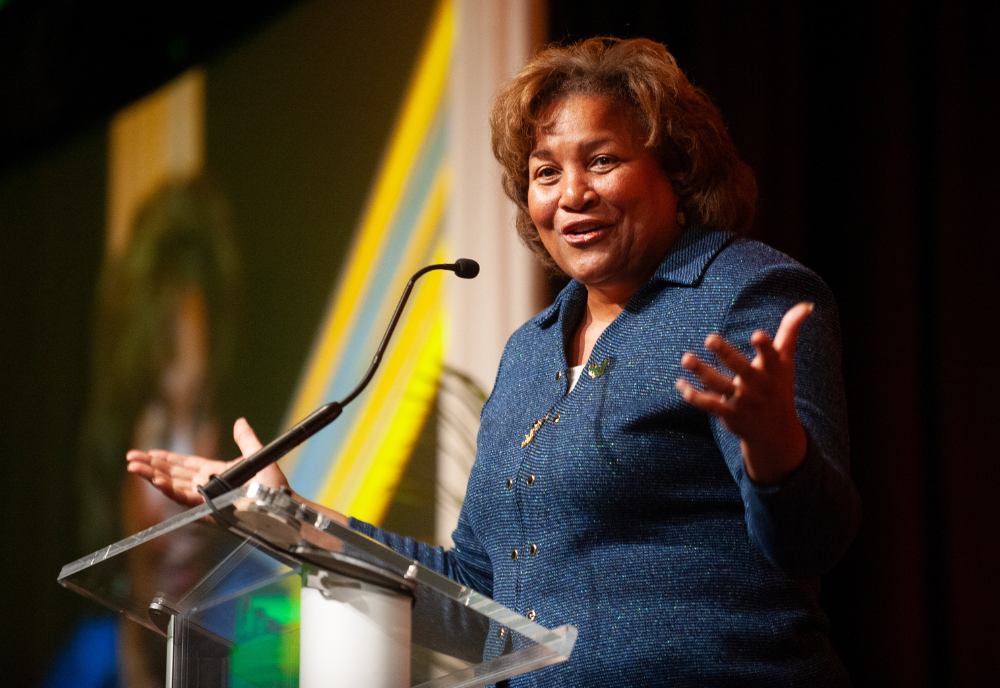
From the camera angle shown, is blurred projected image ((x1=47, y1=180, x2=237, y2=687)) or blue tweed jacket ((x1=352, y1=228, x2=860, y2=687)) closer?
blue tweed jacket ((x1=352, y1=228, x2=860, y2=687))

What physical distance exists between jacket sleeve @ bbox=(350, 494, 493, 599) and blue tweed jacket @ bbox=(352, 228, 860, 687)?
19 cm

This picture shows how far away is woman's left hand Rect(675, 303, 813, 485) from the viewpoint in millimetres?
870

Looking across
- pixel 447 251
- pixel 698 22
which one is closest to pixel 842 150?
pixel 698 22

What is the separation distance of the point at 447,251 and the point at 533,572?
137 cm

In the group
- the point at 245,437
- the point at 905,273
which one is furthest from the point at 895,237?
the point at 245,437

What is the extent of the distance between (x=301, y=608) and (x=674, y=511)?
0.49m

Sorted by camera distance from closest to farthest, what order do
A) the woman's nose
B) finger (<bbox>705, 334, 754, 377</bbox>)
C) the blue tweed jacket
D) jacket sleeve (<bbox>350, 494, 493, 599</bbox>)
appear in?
→ finger (<bbox>705, 334, 754, 377</bbox>)
the blue tweed jacket
the woman's nose
jacket sleeve (<bbox>350, 494, 493, 599</bbox>)

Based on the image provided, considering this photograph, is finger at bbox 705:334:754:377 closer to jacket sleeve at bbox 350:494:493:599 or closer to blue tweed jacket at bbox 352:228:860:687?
blue tweed jacket at bbox 352:228:860:687

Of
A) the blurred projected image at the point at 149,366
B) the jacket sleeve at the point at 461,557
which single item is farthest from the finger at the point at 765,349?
the blurred projected image at the point at 149,366

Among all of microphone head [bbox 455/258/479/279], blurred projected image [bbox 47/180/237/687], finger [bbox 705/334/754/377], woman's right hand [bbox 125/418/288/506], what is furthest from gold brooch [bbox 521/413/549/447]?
blurred projected image [bbox 47/180/237/687]

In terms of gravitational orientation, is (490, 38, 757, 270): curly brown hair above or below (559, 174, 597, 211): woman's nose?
above

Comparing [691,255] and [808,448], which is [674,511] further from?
[691,255]

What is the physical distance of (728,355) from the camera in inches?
33.7

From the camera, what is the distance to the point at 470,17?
2516mm
